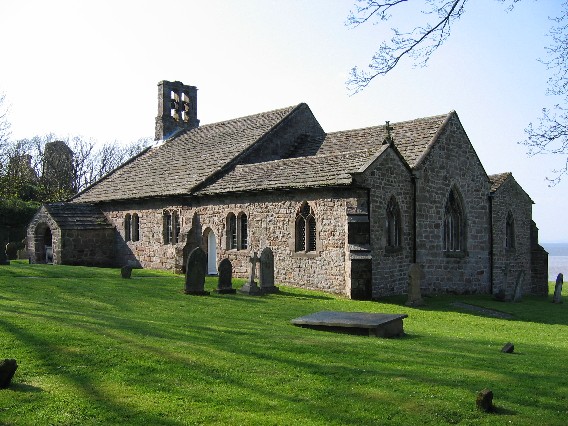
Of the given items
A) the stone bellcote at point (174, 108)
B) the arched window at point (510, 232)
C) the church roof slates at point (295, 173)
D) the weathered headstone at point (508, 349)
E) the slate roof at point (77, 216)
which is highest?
the stone bellcote at point (174, 108)

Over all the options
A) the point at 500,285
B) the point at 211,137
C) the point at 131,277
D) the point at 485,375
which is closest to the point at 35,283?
the point at 131,277

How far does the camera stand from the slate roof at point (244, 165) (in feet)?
78.9

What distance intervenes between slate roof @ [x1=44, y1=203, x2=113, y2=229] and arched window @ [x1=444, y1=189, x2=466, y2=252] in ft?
62.7

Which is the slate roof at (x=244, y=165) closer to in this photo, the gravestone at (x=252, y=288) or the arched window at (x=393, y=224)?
the arched window at (x=393, y=224)

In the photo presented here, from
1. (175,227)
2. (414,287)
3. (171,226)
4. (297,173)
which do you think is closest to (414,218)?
(414,287)

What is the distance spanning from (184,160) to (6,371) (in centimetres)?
2641

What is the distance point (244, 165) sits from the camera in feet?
93.5

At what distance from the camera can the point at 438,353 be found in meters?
11.1

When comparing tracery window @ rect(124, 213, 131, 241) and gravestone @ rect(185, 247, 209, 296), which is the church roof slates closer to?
gravestone @ rect(185, 247, 209, 296)

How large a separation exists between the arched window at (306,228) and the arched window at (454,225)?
661 centimetres

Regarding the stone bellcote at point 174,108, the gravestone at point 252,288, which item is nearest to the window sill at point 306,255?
the gravestone at point 252,288

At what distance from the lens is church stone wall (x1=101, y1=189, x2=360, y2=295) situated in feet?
72.7

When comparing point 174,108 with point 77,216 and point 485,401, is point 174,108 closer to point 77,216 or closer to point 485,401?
point 77,216

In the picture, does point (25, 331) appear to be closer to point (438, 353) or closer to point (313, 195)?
point (438, 353)
